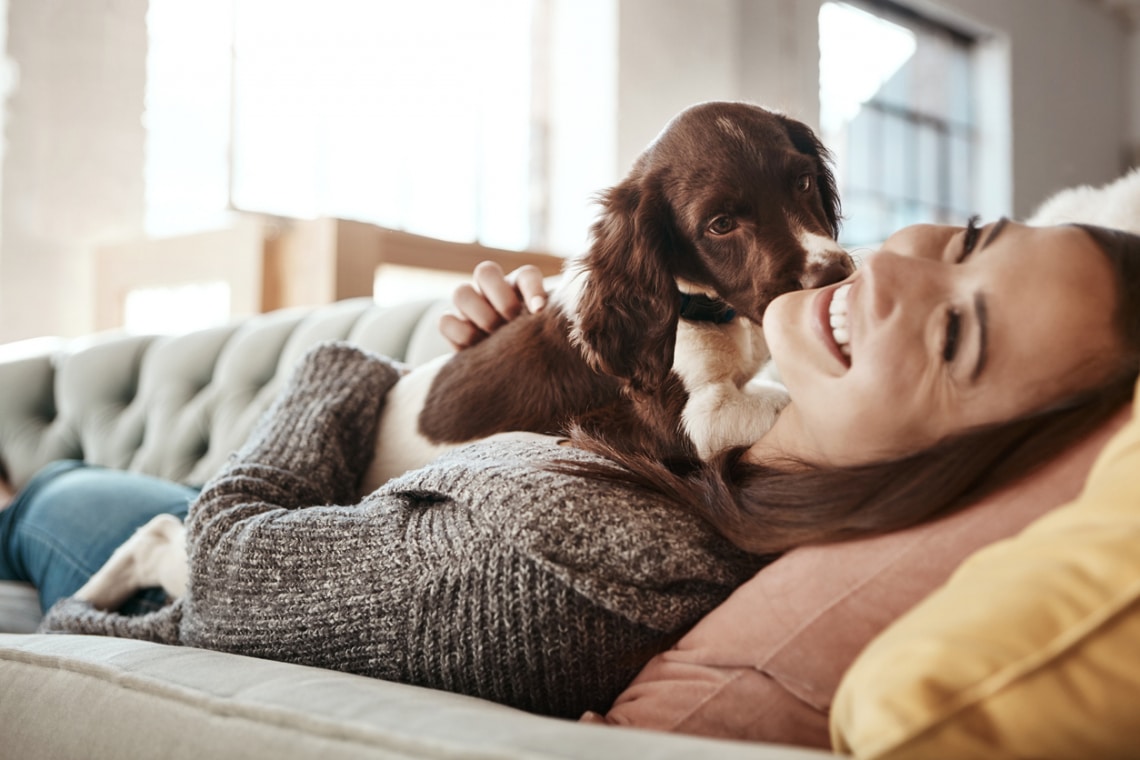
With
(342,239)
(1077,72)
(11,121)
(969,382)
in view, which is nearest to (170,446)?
(342,239)

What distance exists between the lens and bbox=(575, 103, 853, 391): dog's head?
912mm

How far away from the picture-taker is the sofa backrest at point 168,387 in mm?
2129

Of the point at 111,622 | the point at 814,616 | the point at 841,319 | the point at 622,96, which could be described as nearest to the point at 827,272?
the point at 841,319

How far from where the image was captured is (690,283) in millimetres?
982

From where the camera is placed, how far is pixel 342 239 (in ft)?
10.4

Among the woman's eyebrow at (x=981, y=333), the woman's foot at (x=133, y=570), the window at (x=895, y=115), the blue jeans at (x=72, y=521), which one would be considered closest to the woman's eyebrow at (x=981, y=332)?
the woman's eyebrow at (x=981, y=333)

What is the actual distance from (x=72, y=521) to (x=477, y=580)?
1113mm

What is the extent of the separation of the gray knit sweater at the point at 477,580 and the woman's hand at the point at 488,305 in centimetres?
32

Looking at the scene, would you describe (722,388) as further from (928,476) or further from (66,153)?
(66,153)

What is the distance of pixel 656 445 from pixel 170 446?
1.62 meters

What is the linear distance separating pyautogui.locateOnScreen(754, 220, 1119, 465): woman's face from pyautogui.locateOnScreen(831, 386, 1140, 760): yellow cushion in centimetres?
19

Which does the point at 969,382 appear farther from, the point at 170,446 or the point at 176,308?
the point at 176,308

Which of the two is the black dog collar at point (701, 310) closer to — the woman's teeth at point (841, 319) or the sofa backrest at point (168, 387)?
the woman's teeth at point (841, 319)

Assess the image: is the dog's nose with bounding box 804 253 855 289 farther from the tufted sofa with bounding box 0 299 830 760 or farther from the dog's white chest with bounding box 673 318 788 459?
the tufted sofa with bounding box 0 299 830 760
